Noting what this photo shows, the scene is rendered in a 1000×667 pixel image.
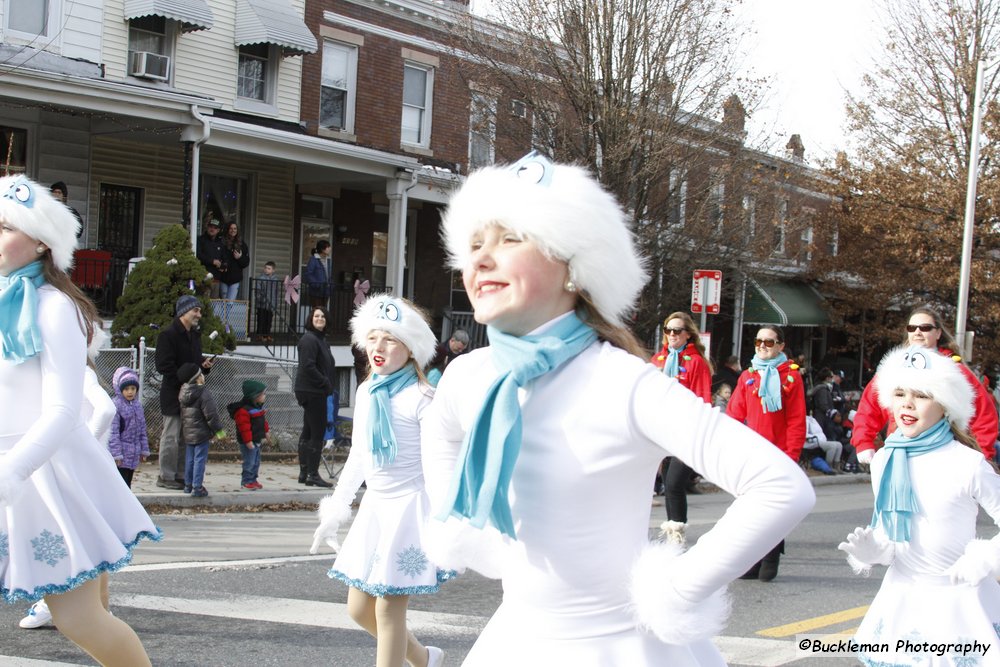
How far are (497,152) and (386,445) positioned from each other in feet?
43.1

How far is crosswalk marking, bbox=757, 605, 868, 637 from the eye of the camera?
6.32 metres

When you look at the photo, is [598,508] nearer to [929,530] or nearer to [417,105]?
[929,530]

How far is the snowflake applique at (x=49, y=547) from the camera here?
3697mm

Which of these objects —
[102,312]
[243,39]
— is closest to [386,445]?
[102,312]

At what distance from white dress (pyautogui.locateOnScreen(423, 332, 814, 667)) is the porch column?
17.1m

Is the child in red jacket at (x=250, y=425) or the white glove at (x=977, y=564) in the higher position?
the white glove at (x=977, y=564)

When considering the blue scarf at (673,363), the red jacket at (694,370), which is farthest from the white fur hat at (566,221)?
the red jacket at (694,370)

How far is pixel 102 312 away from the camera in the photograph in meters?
15.6

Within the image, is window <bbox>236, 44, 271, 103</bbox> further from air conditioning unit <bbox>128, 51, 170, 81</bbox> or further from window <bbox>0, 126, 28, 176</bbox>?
window <bbox>0, 126, 28, 176</bbox>

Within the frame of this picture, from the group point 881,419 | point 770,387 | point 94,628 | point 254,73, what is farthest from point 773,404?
point 254,73

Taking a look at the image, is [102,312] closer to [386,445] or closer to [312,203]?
[312,203]

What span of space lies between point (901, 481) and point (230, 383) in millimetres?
10604

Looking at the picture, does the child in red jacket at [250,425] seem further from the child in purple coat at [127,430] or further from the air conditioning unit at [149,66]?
the air conditioning unit at [149,66]

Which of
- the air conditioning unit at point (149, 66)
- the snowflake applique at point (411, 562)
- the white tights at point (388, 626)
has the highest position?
the air conditioning unit at point (149, 66)
